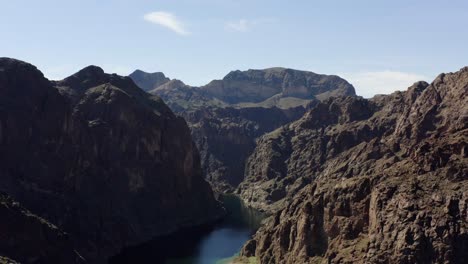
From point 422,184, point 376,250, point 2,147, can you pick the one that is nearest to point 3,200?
point 2,147

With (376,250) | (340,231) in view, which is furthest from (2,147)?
(376,250)

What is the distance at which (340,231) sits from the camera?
131 metres

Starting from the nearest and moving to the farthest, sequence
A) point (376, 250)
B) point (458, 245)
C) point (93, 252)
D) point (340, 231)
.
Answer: point (458, 245) < point (376, 250) < point (340, 231) < point (93, 252)

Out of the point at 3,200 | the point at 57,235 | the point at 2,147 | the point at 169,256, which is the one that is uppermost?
the point at 2,147

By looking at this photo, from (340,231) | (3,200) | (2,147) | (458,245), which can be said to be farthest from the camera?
(2,147)

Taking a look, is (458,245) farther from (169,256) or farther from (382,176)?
(169,256)

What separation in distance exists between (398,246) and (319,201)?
1247 inches

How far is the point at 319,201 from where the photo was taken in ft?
465

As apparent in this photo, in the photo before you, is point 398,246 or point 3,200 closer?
point 398,246

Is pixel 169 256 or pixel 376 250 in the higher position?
pixel 376 250

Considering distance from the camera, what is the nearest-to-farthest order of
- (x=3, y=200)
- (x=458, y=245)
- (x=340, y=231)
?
(x=458, y=245) < (x=340, y=231) < (x=3, y=200)

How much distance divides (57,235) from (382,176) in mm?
85425

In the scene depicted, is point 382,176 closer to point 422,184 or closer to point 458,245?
point 422,184

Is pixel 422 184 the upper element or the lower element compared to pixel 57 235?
upper
